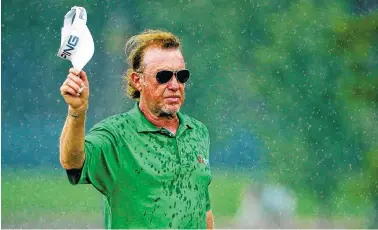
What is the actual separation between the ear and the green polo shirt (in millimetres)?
130

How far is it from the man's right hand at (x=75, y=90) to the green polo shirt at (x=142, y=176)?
0.31 metres

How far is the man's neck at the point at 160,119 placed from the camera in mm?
3188

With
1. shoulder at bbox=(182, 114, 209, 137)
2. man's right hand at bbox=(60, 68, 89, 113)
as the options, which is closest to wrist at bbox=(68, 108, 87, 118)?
man's right hand at bbox=(60, 68, 89, 113)

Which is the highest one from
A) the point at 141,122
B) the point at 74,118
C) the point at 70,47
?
the point at 70,47

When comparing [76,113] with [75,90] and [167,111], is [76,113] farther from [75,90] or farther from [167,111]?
[167,111]

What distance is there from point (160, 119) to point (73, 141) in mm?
499

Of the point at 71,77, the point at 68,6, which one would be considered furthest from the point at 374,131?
the point at 71,77

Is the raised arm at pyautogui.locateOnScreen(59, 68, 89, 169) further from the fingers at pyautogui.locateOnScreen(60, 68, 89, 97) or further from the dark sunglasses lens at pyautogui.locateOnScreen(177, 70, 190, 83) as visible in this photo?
the dark sunglasses lens at pyautogui.locateOnScreen(177, 70, 190, 83)

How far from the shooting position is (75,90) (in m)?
2.66

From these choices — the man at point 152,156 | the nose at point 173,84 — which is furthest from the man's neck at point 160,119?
the nose at point 173,84

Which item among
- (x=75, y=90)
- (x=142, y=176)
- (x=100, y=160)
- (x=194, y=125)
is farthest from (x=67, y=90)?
(x=194, y=125)

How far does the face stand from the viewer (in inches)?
124

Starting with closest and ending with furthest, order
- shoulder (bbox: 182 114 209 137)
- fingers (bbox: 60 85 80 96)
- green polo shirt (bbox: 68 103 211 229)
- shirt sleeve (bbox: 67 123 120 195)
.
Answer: fingers (bbox: 60 85 80 96)
shirt sleeve (bbox: 67 123 120 195)
green polo shirt (bbox: 68 103 211 229)
shoulder (bbox: 182 114 209 137)

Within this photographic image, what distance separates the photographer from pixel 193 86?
19.3ft
